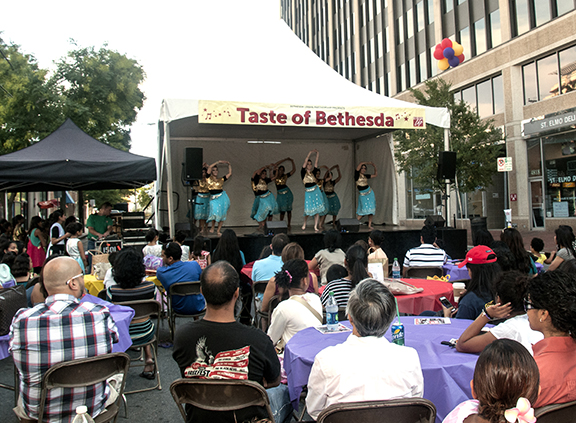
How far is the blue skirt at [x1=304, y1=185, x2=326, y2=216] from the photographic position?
10.2 meters

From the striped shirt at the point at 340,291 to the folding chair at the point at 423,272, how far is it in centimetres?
169

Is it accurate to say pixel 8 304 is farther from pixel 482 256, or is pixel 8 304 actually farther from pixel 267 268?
pixel 482 256

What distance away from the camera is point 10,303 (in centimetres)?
287

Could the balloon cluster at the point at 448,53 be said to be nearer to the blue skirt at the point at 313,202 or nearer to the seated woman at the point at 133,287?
the blue skirt at the point at 313,202

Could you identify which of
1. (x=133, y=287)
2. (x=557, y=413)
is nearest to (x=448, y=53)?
(x=133, y=287)

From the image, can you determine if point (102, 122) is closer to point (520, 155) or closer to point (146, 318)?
point (146, 318)

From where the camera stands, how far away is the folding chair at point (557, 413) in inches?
57.8

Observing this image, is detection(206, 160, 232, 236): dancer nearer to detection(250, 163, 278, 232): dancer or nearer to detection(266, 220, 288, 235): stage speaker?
detection(250, 163, 278, 232): dancer

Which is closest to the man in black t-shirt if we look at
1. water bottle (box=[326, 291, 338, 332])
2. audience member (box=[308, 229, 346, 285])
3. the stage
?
water bottle (box=[326, 291, 338, 332])

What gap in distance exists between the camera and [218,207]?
32.4 feet

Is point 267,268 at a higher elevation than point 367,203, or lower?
lower

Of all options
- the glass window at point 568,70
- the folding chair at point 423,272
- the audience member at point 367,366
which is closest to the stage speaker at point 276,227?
the folding chair at point 423,272

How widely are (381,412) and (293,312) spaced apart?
48.7 inches

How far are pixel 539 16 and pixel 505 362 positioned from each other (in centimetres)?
1759
